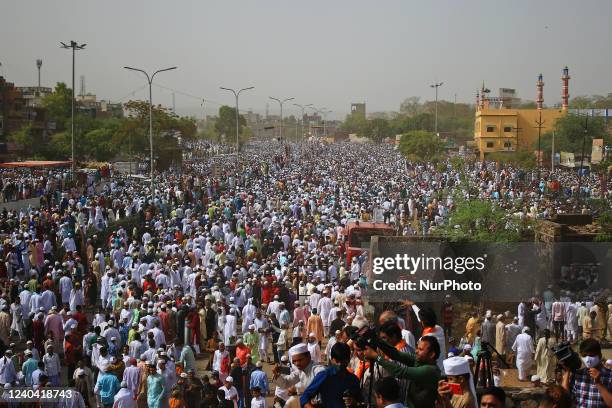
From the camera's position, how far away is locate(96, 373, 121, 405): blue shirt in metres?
9.48

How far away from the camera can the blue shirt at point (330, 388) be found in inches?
201

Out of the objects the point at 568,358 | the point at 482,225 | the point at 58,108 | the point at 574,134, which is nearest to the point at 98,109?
the point at 58,108

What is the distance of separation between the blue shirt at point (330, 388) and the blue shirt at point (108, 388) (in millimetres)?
4935

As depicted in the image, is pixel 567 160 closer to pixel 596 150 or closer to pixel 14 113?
pixel 596 150

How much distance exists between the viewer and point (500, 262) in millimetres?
14234

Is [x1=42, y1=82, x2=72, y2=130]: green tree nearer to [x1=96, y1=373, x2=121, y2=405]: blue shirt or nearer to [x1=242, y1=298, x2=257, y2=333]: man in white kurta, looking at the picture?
[x1=242, y1=298, x2=257, y2=333]: man in white kurta

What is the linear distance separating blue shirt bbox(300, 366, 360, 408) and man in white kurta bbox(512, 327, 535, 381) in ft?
23.4

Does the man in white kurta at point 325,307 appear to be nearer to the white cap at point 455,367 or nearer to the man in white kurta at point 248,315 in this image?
the man in white kurta at point 248,315

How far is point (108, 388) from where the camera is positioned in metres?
9.50

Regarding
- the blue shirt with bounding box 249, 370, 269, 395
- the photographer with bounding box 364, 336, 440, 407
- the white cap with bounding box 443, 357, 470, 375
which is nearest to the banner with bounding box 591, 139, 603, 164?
the blue shirt with bounding box 249, 370, 269, 395

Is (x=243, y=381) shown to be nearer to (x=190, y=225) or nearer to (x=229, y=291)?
(x=229, y=291)

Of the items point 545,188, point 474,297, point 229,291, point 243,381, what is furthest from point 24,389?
point 545,188

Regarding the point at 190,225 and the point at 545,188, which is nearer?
the point at 190,225

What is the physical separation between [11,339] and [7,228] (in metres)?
7.56
